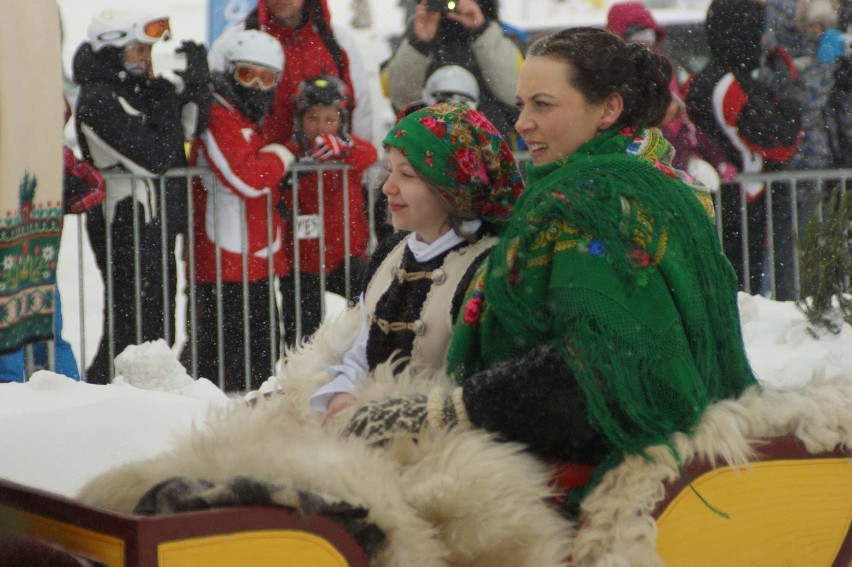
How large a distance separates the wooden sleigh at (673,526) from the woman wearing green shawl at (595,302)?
15 centimetres

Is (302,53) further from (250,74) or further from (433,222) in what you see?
(433,222)

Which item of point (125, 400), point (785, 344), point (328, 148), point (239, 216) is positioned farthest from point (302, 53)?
point (785, 344)

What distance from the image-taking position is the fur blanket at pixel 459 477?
2219 mm

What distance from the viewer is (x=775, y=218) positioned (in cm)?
691

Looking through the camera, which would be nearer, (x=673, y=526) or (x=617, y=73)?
(x=673, y=526)

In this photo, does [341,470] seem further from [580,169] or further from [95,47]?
[95,47]

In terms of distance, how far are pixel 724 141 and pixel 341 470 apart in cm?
497

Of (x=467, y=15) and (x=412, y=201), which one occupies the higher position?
(x=467, y=15)

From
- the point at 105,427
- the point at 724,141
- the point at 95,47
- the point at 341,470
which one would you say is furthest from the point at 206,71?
the point at 341,470

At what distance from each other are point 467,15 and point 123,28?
1.86 m

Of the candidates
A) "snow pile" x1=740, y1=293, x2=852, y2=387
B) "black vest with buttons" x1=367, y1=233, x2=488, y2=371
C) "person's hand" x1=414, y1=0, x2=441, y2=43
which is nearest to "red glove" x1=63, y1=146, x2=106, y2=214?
"person's hand" x1=414, y1=0, x2=441, y2=43

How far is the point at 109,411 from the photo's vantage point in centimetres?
430

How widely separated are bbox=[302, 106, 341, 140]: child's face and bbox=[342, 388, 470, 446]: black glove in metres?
3.61

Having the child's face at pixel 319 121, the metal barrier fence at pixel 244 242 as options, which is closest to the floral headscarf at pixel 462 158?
the metal barrier fence at pixel 244 242
